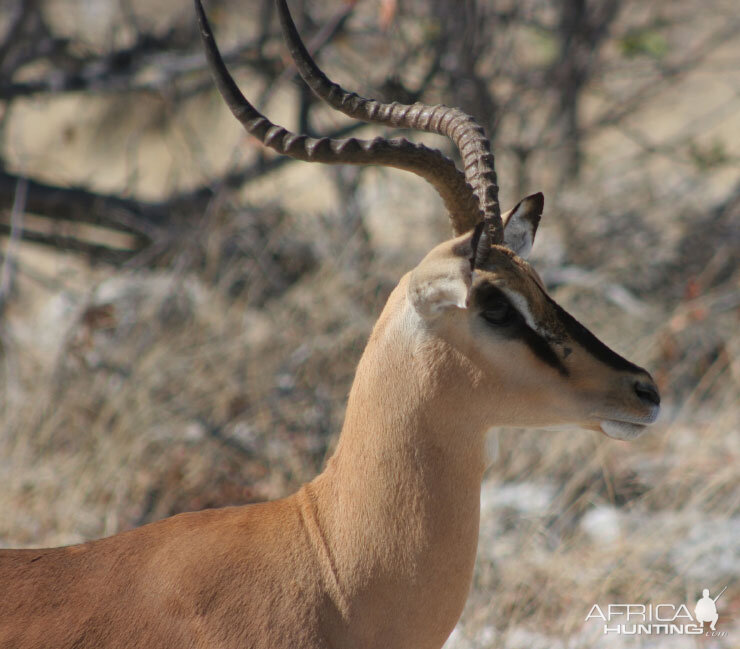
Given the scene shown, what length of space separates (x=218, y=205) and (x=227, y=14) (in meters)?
3.66

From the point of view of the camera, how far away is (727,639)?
13.4 feet

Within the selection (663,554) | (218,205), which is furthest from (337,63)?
(663,554)

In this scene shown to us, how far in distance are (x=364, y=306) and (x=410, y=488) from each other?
11.7 feet

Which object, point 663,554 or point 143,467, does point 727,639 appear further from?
point 143,467

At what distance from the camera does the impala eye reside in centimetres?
249

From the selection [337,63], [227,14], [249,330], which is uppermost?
[227,14]

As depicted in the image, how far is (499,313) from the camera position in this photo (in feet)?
8.16

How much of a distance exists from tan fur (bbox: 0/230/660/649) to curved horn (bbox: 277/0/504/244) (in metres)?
0.27

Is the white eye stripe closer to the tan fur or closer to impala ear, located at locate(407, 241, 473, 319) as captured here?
the tan fur

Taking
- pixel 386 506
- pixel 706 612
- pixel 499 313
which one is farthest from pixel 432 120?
pixel 706 612

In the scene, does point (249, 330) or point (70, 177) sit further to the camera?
point (70, 177)

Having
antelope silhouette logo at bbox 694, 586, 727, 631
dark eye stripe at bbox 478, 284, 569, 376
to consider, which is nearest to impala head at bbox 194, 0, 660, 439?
dark eye stripe at bbox 478, 284, 569, 376

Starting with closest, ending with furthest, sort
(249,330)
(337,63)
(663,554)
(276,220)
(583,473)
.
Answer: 1. (663,554)
2. (583,473)
3. (249,330)
4. (276,220)
5. (337,63)

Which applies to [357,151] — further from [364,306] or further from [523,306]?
[364,306]
